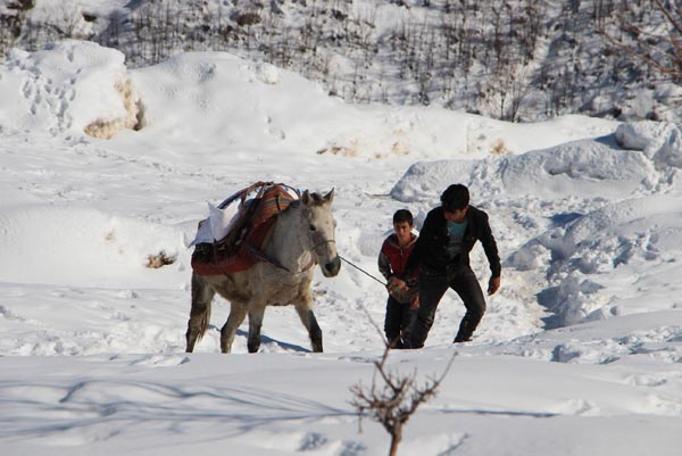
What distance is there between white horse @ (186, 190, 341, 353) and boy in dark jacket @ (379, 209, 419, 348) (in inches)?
30.8

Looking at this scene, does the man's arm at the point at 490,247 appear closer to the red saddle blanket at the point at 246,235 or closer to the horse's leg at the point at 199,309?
the red saddle blanket at the point at 246,235

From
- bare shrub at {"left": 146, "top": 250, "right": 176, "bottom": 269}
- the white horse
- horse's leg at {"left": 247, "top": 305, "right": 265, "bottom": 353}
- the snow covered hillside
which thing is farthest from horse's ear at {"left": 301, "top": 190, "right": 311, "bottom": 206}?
bare shrub at {"left": 146, "top": 250, "right": 176, "bottom": 269}

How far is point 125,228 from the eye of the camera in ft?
44.0

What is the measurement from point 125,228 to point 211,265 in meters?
5.00

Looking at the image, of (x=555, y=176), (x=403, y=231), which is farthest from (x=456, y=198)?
(x=555, y=176)

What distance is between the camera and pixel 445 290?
7926 millimetres

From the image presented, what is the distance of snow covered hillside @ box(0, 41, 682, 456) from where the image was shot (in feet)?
13.6

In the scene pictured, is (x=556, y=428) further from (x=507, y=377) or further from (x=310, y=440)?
(x=507, y=377)

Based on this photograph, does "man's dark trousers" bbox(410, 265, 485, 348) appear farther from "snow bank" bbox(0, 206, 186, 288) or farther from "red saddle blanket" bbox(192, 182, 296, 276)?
"snow bank" bbox(0, 206, 186, 288)

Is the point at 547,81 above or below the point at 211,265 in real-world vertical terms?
below

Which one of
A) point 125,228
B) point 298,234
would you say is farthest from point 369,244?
point 298,234

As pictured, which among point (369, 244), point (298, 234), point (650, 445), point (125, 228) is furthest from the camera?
point (369, 244)

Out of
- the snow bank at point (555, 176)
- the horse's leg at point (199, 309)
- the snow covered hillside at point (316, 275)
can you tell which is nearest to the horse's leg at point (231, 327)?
the snow covered hillside at point (316, 275)

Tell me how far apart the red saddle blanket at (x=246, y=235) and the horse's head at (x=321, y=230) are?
568 mm
